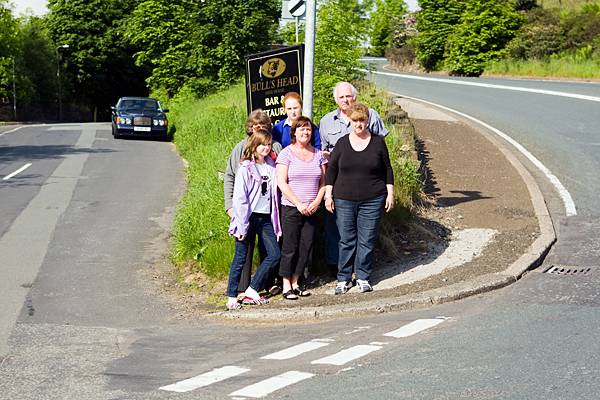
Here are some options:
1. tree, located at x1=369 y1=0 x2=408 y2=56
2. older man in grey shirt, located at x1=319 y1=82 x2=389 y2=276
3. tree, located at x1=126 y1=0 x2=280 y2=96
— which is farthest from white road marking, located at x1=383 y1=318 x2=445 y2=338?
tree, located at x1=369 y1=0 x2=408 y2=56

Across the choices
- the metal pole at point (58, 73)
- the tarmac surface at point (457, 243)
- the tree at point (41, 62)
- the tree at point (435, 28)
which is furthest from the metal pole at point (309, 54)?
the tree at point (41, 62)

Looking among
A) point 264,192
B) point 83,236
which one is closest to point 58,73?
point 83,236

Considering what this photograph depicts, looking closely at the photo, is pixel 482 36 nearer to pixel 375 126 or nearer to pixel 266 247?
pixel 375 126

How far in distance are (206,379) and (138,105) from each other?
27399 mm

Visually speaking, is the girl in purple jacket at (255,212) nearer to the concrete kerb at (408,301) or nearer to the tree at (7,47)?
the concrete kerb at (408,301)

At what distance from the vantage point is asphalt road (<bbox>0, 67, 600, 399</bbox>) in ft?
19.1

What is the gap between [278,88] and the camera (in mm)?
10844

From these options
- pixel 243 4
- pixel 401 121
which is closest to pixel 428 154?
pixel 401 121

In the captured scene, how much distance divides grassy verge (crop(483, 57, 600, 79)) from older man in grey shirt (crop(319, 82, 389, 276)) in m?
30.3

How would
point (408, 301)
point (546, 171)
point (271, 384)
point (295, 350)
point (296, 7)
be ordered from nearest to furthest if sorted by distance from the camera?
point (271, 384) → point (295, 350) → point (408, 301) → point (296, 7) → point (546, 171)

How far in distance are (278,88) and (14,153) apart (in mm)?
16517

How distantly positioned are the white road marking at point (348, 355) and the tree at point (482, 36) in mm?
46877

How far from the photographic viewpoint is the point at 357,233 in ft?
29.7

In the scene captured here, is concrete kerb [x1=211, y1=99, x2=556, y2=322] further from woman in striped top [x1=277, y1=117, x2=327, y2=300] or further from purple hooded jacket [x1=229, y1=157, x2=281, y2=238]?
purple hooded jacket [x1=229, y1=157, x2=281, y2=238]
